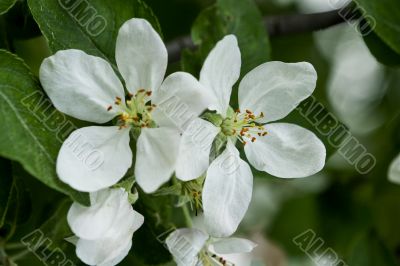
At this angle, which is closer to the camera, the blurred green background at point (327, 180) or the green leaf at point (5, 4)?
the green leaf at point (5, 4)

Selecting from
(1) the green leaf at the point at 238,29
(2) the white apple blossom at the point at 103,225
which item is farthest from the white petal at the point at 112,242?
(1) the green leaf at the point at 238,29

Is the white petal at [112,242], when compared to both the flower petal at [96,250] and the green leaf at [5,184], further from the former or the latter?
the green leaf at [5,184]

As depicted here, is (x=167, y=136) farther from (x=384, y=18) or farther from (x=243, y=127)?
(x=384, y=18)

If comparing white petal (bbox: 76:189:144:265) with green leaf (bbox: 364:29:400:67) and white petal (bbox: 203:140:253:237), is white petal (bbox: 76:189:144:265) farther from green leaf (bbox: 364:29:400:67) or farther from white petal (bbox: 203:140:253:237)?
green leaf (bbox: 364:29:400:67)

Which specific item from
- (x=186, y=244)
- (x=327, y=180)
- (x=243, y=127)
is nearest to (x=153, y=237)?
(x=186, y=244)

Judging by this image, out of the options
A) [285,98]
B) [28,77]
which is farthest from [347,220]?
[28,77]

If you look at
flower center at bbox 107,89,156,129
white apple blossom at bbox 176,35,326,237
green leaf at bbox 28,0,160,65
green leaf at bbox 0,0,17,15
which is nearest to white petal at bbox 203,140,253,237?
white apple blossom at bbox 176,35,326,237
